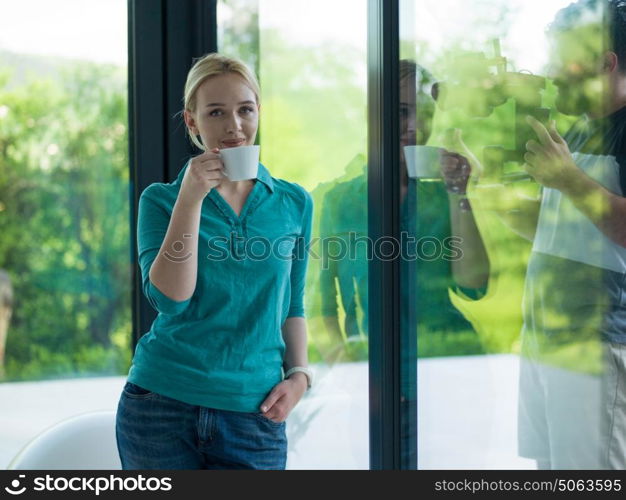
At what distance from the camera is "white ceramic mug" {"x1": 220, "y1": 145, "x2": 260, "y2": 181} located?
1.32m

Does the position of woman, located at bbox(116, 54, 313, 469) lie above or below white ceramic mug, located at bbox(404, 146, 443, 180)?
below

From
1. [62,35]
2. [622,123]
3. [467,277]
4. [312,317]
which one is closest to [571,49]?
[622,123]

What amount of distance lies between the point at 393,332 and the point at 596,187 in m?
0.54

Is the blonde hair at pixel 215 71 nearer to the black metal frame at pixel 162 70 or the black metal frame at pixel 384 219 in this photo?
the black metal frame at pixel 384 219

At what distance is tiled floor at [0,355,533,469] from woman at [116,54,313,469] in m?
0.27

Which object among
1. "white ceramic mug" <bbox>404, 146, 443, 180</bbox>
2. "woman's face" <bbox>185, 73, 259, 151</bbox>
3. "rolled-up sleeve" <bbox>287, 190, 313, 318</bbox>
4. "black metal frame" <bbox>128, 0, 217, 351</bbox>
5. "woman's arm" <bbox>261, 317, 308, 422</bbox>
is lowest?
"woman's arm" <bbox>261, 317, 308, 422</bbox>

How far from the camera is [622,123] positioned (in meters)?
1.17

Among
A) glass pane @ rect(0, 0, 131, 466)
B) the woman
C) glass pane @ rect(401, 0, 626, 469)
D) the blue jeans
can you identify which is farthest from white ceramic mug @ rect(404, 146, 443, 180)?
glass pane @ rect(0, 0, 131, 466)

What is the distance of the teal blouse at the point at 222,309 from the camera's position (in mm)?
1359

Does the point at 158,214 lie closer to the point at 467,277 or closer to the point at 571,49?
the point at 467,277
